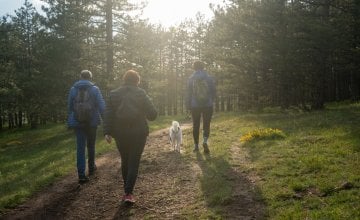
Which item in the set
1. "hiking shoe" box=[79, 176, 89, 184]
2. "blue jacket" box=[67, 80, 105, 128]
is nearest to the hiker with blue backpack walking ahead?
"blue jacket" box=[67, 80, 105, 128]

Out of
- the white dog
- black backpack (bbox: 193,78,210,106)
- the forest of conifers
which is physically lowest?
the white dog

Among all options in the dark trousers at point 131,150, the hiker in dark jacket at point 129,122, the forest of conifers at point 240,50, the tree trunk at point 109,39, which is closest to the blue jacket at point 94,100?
the hiker in dark jacket at point 129,122

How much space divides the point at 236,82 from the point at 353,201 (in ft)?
67.2

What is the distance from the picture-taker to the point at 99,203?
864 centimetres

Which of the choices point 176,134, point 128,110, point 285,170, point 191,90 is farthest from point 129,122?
point 176,134

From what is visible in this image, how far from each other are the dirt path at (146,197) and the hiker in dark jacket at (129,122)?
623mm

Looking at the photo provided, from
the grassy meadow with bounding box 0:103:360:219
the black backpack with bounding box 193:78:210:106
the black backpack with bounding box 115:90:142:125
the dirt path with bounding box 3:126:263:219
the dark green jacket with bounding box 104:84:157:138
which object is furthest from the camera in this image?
the black backpack with bounding box 193:78:210:106

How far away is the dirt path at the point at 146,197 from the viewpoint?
7.53m

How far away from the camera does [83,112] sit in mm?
9883

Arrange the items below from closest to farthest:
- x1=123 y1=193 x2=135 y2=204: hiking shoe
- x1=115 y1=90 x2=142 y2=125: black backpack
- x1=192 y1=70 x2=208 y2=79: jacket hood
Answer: x1=115 y1=90 x2=142 y2=125: black backpack → x1=123 y1=193 x2=135 y2=204: hiking shoe → x1=192 y1=70 x2=208 y2=79: jacket hood

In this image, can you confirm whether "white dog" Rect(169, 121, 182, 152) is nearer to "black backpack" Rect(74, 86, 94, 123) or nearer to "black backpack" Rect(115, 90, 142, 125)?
"black backpack" Rect(74, 86, 94, 123)

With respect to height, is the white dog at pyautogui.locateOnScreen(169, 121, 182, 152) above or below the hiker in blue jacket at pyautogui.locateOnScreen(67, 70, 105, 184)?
below

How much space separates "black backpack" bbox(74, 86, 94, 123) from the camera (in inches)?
389

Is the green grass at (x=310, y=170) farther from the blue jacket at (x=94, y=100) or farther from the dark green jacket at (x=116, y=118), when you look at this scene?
the blue jacket at (x=94, y=100)
